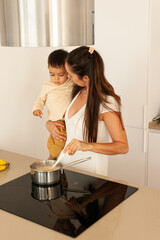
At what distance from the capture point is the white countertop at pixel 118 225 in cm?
108

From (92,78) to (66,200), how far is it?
0.67 metres

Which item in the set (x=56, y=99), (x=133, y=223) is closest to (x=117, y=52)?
(x=56, y=99)

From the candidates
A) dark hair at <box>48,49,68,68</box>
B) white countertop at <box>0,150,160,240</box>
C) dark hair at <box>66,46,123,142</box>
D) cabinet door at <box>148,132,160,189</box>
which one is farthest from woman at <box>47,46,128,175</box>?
Result: cabinet door at <box>148,132,160,189</box>

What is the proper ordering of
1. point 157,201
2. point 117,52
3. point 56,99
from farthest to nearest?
point 117,52 < point 56,99 < point 157,201

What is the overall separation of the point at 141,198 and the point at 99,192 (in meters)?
0.18

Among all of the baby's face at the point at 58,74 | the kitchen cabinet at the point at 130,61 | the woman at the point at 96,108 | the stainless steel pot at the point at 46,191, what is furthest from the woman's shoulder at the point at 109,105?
the kitchen cabinet at the point at 130,61

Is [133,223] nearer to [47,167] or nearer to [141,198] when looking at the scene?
[141,198]

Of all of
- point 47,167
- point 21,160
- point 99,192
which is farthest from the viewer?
point 21,160

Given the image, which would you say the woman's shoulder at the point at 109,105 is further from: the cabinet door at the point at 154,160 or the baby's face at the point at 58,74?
the cabinet door at the point at 154,160

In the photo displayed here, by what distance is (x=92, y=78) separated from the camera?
1719 millimetres

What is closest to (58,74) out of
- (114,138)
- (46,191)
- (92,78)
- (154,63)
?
(92,78)

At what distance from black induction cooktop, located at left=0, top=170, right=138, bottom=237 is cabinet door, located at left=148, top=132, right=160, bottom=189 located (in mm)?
1060

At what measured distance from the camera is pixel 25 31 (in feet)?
3.64

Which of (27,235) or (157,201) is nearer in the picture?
(27,235)
